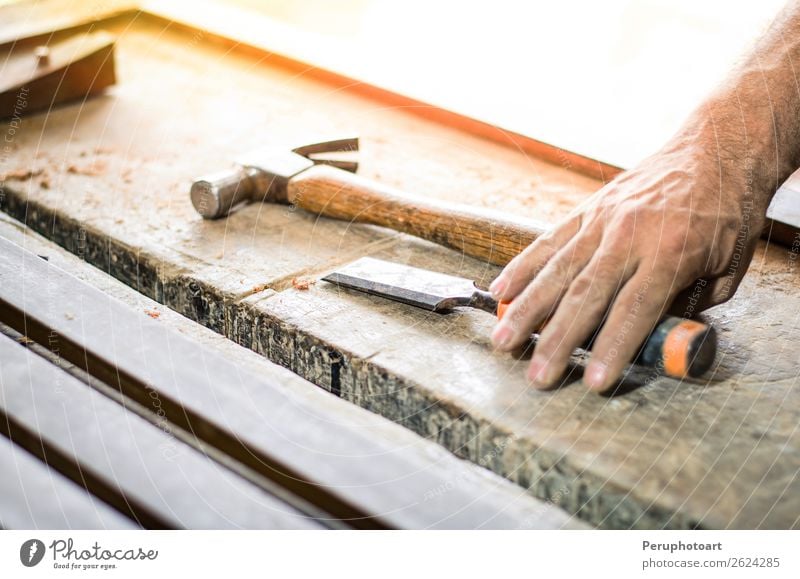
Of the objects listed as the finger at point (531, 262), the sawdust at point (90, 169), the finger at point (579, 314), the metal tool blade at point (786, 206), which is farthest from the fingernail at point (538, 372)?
the sawdust at point (90, 169)

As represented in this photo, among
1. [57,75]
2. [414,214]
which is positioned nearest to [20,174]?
[57,75]

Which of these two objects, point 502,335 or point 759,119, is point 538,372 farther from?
point 759,119

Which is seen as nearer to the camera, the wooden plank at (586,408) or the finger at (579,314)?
the wooden plank at (586,408)

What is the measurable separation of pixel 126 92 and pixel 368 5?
214 centimetres

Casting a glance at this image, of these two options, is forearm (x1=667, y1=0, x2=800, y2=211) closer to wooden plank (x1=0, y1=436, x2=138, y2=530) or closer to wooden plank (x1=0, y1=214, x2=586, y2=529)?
wooden plank (x1=0, y1=214, x2=586, y2=529)

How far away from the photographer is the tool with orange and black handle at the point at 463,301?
0.86m

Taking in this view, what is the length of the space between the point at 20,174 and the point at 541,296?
3.37ft

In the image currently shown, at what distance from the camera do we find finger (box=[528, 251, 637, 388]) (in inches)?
35.2

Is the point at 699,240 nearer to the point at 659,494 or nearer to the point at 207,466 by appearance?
the point at 659,494

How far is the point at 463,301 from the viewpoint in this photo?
1029 millimetres

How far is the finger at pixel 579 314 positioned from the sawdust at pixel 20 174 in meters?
1.03

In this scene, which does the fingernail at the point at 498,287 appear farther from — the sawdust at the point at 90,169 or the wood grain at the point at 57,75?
the wood grain at the point at 57,75
